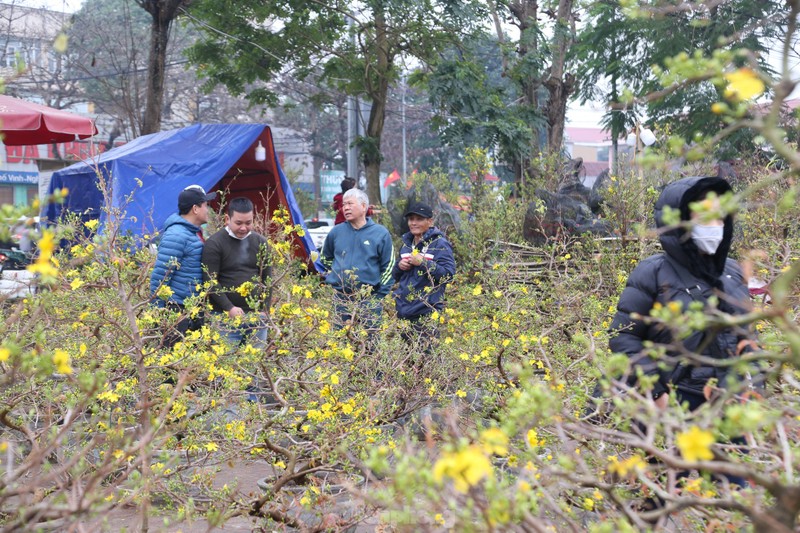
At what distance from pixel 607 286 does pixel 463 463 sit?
583cm

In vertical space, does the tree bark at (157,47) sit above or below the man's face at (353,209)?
above

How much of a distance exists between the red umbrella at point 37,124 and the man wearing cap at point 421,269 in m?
3.40

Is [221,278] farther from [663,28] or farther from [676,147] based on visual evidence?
[663,28]

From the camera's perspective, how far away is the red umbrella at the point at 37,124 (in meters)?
8.09

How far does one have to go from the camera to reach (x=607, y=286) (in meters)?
6.95

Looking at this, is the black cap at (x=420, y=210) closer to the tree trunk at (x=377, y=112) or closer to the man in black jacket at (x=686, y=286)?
the man in black jacket at (x=686, y=286)

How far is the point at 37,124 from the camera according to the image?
8242mm

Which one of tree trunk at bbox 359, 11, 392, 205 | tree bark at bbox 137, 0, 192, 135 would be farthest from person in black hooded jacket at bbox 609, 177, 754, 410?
tree bark at bbox 137, 0, 192, 135

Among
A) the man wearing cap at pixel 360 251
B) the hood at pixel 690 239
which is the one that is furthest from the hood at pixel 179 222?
the hood at pixel 690 239

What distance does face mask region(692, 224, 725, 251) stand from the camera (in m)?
3.30

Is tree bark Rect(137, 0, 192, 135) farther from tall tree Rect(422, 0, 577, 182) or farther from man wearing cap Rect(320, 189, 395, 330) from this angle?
man wearing cap Rect(320, 189, 395, 330)

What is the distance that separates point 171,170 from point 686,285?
8681mm

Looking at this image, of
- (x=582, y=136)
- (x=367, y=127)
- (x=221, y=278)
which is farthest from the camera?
(x=582, y=136)

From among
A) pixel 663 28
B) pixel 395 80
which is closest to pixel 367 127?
pixel 395 80
